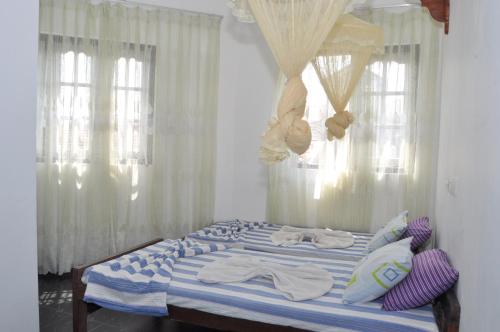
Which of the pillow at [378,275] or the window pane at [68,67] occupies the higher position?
the window pane at [68,67]

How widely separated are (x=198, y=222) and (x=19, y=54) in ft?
8.07

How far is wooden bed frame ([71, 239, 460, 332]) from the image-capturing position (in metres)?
1.91

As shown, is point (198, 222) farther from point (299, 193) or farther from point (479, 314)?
point (479, 314)

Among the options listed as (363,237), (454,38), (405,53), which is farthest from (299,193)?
(454,38)

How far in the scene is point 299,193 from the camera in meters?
4.25

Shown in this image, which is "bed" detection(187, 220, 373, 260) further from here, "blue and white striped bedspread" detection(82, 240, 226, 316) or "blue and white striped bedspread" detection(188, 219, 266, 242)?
"blue and white striped bedspread" detection(82, 240, 226, 316)

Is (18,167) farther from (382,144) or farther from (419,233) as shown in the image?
(382,144)

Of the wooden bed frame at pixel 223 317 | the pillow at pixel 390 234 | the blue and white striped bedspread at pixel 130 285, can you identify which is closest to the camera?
the wooden bed frame at pixel 223 317

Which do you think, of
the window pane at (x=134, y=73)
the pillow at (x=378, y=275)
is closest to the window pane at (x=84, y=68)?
the window pane at (x=134, y=73)

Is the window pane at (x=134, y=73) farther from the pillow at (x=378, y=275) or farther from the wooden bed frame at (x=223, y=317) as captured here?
the pillow at (x=378, y=275)

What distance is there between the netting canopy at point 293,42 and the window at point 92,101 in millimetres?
1621

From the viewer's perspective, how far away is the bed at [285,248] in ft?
10.4

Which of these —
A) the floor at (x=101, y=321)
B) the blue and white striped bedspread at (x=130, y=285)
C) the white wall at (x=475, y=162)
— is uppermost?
the white wall at (x=475, y=162)

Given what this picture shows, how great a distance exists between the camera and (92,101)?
399cm
